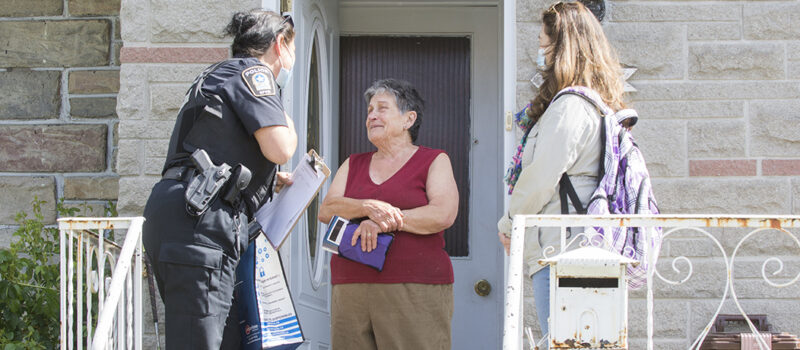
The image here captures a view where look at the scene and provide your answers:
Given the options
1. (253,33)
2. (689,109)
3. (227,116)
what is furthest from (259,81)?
(689,109)

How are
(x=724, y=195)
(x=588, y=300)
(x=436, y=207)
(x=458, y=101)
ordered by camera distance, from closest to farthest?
(x=588, y=300) → (x=436, y=207) → (x=724, y=195) → (x=458, y=101)

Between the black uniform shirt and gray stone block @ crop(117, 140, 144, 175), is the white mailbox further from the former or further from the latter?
gray stone block @ crop(117, 140, 144, 175)

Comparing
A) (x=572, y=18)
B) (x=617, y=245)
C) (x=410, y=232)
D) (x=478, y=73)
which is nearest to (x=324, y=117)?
(x=478, y=73)

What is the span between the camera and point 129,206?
14.4ft

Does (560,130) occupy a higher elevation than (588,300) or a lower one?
higher

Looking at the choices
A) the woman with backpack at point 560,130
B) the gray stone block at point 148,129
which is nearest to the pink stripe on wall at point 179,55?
the gray stone block at point 148,129

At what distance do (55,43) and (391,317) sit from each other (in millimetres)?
3001

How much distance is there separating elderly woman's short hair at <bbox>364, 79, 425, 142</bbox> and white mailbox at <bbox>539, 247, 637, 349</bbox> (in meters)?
1.62

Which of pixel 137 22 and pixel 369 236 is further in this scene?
pixel 137 22

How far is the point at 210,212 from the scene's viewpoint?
2.87 m

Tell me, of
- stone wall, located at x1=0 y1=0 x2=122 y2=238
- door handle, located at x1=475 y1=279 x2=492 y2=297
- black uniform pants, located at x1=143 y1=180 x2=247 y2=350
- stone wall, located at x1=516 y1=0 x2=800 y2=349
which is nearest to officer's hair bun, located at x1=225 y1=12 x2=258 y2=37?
black uniform pants, located at x1=143 y1=180 x2=247 y2=350

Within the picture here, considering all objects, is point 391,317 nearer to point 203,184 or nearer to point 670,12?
point 203,184

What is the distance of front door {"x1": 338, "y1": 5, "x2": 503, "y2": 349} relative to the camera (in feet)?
17.3

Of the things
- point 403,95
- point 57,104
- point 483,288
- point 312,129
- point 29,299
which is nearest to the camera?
point 403,95
